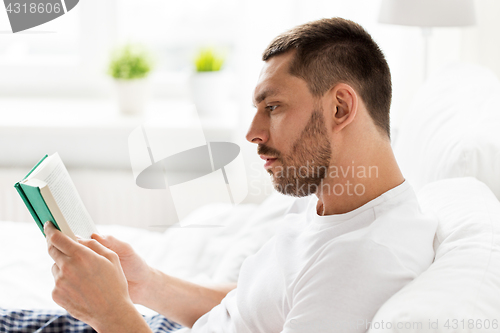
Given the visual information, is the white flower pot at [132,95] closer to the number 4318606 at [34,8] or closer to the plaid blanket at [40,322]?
the number 4318606 at [34,8]

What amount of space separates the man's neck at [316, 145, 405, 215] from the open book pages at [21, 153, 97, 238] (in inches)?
16.9

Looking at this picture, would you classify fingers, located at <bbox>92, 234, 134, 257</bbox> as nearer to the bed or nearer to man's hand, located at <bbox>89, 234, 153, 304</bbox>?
man's hand, located at <bbox>89, 234, 153, 304</bbox>

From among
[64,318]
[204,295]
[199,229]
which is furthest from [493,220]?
[199,229]

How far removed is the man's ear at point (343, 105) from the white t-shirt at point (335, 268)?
0.44 feet

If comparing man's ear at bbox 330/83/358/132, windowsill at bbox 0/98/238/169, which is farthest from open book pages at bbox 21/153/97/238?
windowsill at bbox 0/98/238/169

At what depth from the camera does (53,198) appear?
75 cm

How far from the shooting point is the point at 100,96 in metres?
2.56

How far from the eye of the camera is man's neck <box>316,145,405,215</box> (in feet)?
2.66

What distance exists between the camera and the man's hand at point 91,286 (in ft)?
2.58

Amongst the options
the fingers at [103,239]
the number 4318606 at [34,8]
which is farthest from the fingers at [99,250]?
the number 4318606 at [34,8]

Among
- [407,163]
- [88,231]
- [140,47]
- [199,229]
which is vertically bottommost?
[199,229]

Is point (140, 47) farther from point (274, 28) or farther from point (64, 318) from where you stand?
point (64, 318)

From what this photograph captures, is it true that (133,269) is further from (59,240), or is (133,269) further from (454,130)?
(454,130)

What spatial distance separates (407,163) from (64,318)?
943mm
